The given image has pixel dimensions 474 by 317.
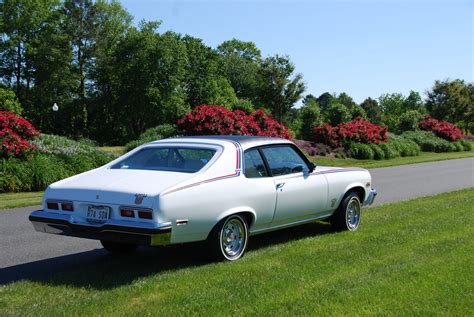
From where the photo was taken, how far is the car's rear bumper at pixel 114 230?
19.0 feet

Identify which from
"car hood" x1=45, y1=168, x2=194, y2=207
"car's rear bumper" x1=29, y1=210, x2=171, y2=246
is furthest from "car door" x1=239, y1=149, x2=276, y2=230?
"car's rear bumper" x1=29, y1=210, x2=171, y2=246

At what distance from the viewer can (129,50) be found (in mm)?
53750

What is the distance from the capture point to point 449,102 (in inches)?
2062

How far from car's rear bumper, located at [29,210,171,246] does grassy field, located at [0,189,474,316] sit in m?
0.43

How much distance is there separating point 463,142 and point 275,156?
35.1 meters

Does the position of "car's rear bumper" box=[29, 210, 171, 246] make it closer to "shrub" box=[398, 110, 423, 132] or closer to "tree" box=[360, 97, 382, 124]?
"shrub" box=[398, 110, 423, 132]

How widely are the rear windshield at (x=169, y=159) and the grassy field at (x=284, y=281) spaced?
3.69 feet

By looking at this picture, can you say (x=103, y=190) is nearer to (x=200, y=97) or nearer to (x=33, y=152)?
(x=33, y=152)

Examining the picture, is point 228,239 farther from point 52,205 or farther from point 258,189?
point 52,205

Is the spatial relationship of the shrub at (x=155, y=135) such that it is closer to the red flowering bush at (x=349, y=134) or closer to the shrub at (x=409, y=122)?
the red flowering bush at (x=349, y=134)

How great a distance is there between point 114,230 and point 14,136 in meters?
11.5

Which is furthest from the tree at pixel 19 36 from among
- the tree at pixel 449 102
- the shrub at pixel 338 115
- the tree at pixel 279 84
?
the tree at pixel 449 102

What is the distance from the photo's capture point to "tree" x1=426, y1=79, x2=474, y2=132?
52.3 metres

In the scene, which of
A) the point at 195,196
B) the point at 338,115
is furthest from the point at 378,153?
the point at 195,196
